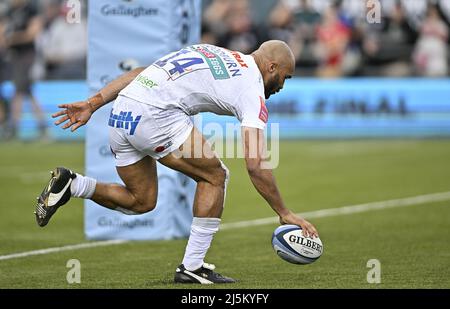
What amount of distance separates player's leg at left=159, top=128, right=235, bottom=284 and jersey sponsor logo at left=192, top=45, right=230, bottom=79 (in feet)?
1.68

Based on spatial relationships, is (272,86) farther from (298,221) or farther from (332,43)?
(332,43)

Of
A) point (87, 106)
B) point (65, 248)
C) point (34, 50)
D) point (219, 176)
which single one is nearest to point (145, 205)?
point (219, 176)

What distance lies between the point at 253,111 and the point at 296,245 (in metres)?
1.11

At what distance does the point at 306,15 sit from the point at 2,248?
16417 millimetres

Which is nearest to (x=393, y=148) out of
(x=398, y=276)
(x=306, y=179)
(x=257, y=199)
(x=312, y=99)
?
(x=312, y=99)

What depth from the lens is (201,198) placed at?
8.30m

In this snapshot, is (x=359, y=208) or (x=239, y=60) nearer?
(x=239, y=60)

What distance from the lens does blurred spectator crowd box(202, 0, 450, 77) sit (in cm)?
2489

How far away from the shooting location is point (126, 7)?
1079 cm

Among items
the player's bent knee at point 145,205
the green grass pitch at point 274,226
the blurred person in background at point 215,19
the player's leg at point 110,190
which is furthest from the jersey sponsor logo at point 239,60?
the blurred person in background at point 215,19

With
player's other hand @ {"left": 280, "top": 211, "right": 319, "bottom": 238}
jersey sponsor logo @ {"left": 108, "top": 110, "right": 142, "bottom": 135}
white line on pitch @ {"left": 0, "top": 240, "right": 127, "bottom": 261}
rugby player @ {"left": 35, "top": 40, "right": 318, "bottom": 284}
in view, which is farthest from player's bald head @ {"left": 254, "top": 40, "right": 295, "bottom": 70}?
white line on pitch @ {"left": 0, "top": 240, "right": 127, "bottom": 261}

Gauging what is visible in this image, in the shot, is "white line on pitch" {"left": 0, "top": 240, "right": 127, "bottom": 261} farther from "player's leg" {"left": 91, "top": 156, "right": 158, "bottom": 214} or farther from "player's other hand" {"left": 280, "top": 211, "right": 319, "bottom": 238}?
"player's other hand" {"left": 280, "top": 211, "right": 319, "bottom": 238}

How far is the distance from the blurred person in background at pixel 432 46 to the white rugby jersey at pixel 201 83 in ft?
55.0
